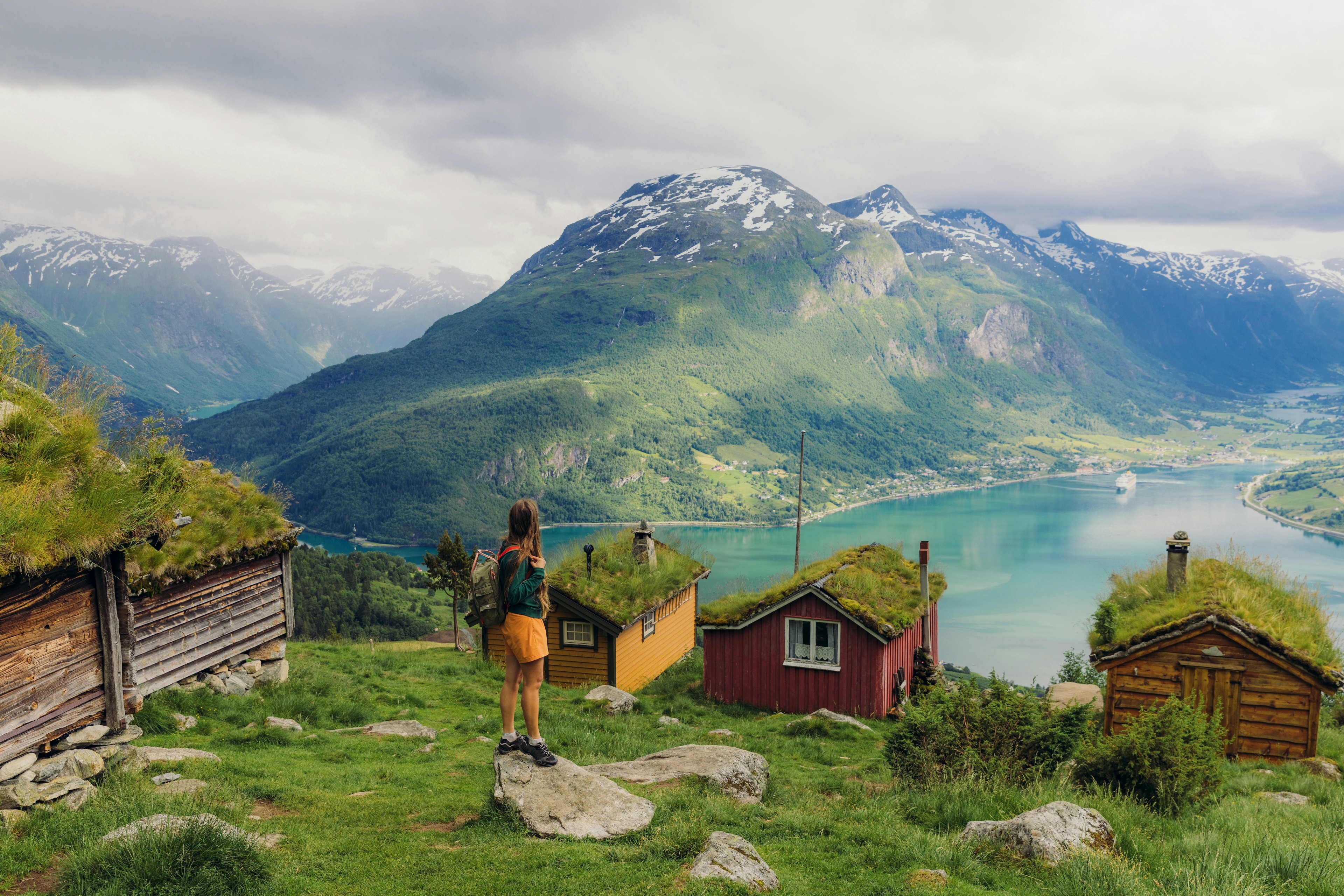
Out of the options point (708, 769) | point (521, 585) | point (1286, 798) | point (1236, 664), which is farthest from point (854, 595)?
point (521, 585)

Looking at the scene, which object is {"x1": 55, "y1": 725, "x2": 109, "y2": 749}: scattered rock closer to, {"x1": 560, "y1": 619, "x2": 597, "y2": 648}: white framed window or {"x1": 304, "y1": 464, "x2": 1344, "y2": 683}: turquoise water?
{"x1": 560, "y1": 619, "x2": 597, "y2": 648}: white framed window

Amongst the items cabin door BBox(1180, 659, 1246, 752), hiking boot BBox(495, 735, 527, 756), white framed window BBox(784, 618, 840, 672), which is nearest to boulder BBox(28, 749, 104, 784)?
hiking boot BBox(495, 735, 527, 756)

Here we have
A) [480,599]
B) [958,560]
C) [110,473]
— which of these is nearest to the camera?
[480,599]

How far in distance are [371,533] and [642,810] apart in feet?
584

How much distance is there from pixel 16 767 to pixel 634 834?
681 centimetres

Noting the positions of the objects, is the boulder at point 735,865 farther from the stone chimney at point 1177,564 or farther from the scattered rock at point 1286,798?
the stone chimney at point 1177,564

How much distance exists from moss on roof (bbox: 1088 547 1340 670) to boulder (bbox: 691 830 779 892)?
12516mm

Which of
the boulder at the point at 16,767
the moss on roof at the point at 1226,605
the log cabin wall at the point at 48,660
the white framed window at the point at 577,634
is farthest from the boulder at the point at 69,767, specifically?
the moss on roof at the point at 1226,605

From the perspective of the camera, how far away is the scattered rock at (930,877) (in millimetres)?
5645

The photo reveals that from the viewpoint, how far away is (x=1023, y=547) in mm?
133375

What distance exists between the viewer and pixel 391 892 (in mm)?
5449

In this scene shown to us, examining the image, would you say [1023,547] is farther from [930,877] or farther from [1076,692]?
[930,877]

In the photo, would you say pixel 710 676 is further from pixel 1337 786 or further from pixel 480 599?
pixel 480 599

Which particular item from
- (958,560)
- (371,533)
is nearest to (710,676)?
(958,560)
